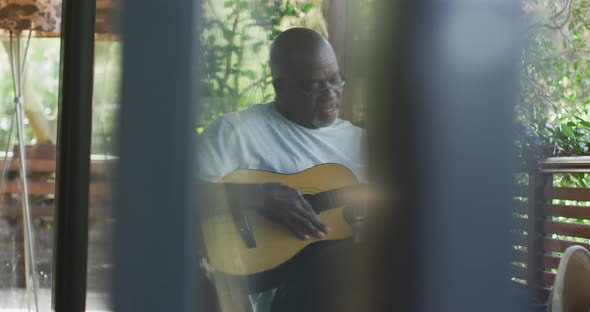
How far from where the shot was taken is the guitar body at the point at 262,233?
651mm

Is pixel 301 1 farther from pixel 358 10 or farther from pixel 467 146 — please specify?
pixel 467 146

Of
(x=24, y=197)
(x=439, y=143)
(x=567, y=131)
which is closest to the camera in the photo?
(x=439, y=143)

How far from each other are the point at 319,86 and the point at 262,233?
0.17 metres

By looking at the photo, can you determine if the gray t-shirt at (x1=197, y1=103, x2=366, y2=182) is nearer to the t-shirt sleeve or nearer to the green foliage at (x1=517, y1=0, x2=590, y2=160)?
the t-shirt sleeve

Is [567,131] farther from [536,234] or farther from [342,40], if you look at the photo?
[342,40]

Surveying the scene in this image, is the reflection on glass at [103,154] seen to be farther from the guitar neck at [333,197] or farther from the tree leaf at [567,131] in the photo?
the tree leaf at [567,131]

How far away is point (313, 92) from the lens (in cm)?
65

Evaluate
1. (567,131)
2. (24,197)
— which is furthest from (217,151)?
(24,197)

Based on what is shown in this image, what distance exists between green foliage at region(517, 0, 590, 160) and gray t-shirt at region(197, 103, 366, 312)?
0.21 metres

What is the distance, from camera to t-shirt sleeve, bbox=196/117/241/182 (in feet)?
2.16

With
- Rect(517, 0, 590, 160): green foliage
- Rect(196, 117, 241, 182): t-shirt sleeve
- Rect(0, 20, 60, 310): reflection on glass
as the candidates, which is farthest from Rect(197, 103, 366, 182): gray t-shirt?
Rect(0, 20, 60, 310): reflection on glass

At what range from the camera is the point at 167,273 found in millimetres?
658

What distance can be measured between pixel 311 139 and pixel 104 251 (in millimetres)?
269

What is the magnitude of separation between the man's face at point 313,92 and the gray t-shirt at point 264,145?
0.03 ft
